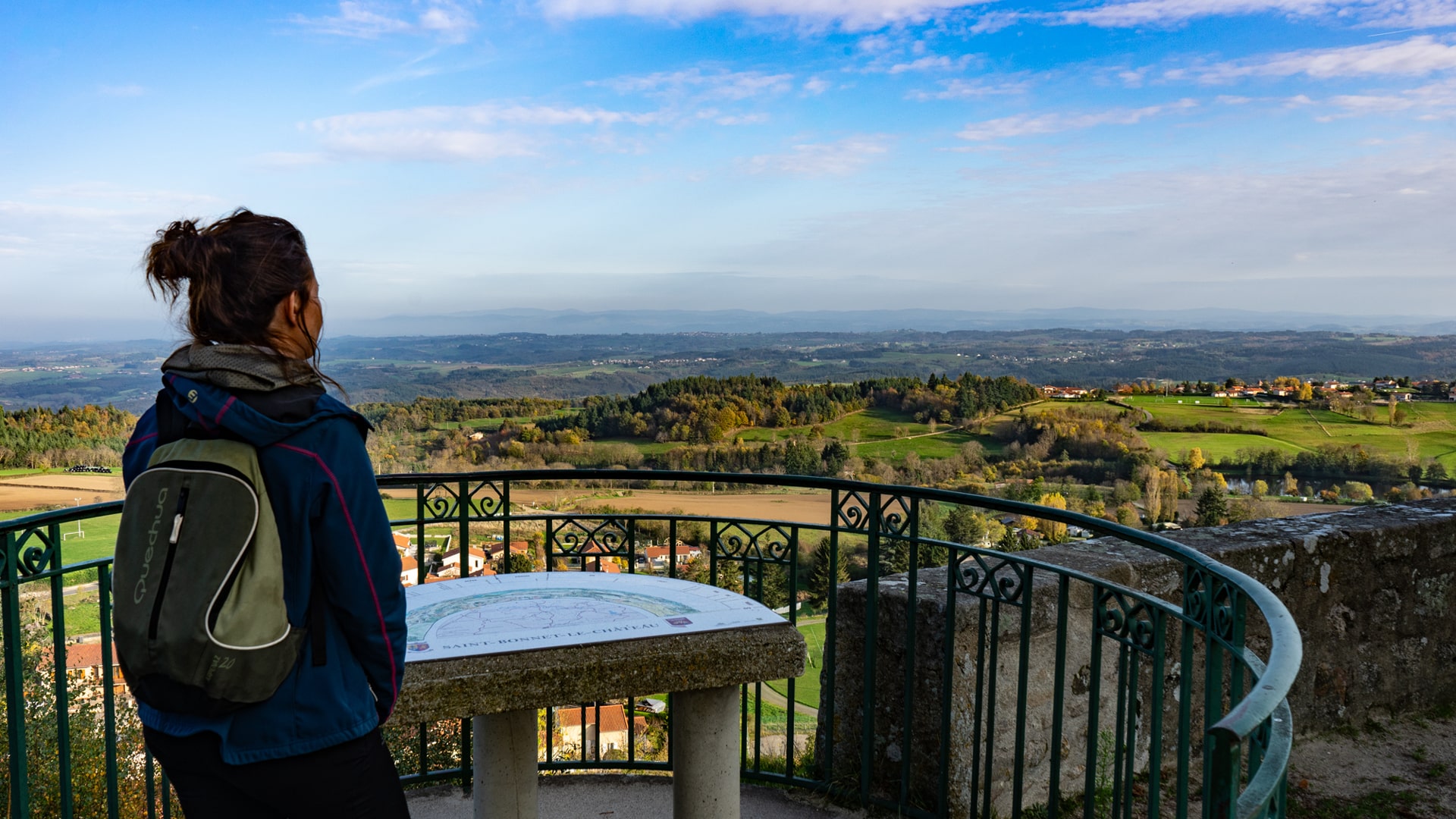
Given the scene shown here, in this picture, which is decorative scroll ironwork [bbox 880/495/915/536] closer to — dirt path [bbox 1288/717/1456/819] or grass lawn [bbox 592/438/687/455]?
dirt path [bbox 1288/717/1456/819]

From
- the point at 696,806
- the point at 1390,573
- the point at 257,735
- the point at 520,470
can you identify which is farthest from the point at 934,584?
the point at 257,735

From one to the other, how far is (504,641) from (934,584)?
1.87 metres

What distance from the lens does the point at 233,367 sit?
1550 millimetres

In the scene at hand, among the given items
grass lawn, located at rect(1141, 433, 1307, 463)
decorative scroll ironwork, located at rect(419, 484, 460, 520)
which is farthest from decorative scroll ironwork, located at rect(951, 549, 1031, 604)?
grass lawn, located at rect(1141, 433, 1307, 463)

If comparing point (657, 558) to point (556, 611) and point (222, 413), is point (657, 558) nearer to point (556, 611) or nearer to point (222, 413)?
point (556, 611)

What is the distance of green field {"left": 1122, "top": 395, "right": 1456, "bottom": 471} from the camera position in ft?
59.6

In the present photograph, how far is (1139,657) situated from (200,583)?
2.65m

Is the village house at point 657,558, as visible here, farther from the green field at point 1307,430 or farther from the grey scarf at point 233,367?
the green field at point 1307,430

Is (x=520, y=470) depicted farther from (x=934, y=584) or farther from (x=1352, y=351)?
(x=1352, y=351)

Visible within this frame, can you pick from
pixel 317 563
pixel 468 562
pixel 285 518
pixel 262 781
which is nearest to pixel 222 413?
pixel 285 518

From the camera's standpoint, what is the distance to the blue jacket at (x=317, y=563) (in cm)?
155

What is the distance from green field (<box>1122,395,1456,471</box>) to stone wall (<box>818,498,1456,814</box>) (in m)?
15.7

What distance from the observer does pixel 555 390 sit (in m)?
27.9

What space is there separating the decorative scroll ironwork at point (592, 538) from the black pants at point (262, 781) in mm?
2065
